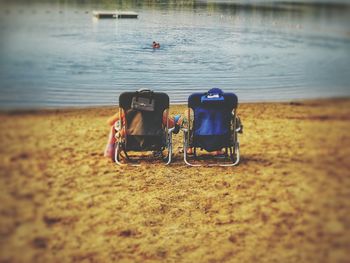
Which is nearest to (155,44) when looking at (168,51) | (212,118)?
(168,51)

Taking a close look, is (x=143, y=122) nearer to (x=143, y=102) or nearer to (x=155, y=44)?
(x=143, y=102)

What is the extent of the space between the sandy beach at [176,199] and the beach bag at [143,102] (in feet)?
2.48

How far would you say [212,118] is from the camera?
3607mm

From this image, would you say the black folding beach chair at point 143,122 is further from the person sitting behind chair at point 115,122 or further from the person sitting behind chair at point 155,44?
the person sitting behind chair at point 155,44

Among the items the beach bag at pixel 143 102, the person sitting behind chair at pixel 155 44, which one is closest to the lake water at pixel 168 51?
the person sitting behind chair at pixel 155 44

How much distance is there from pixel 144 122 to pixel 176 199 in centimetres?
74

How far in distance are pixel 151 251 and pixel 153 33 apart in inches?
55.3

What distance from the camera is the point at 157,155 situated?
4203 millimetres

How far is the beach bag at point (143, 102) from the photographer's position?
3.39m

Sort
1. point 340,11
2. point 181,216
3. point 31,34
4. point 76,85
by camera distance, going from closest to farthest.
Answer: point 340,11 → point 31,34 → point 181,216 → point 76,85

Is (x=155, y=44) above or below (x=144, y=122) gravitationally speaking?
above

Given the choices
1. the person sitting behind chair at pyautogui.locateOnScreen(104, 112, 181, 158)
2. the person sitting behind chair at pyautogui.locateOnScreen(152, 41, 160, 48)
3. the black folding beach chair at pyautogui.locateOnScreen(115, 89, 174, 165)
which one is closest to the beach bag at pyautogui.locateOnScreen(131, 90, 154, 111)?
the black folding beach chair at pyautogui.locateOnScreen(115, 89, 174, 165)

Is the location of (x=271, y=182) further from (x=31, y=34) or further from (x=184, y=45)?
(x=31, y=34)

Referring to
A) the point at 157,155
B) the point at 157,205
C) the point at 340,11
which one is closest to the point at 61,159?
the point at 157,155
